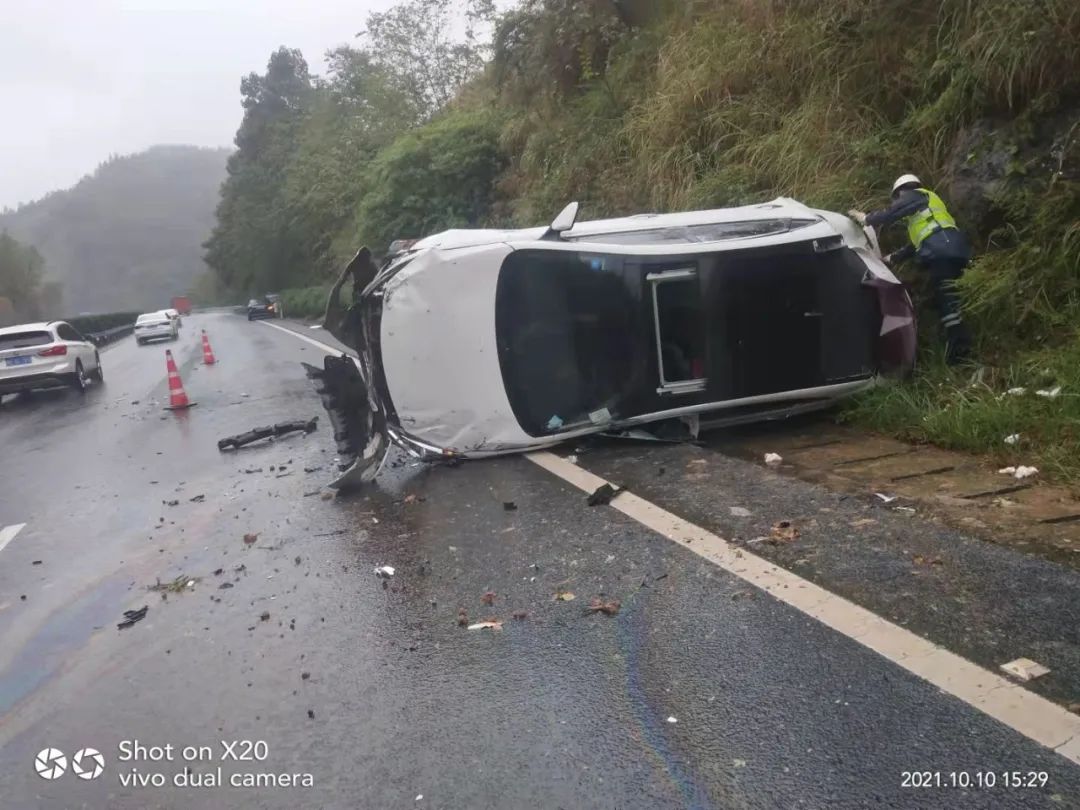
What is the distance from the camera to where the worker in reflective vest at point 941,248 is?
742 cm

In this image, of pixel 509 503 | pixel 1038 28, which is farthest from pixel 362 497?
pixel 1038 28

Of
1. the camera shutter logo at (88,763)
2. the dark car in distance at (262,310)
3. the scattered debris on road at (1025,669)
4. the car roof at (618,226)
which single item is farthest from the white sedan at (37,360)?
the dark car in distance at (262,310)

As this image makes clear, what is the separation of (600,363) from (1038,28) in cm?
480

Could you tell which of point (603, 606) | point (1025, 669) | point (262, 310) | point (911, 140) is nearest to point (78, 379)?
point (911, 140)

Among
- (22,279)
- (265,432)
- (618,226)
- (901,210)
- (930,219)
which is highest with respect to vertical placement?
(22,279)

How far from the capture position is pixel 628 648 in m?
3.81

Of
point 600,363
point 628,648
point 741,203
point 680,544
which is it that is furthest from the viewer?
point 741,203

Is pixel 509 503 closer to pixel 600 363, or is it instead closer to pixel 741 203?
pixel 600 363

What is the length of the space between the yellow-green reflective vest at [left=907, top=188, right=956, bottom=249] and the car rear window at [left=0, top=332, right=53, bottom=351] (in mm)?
14572

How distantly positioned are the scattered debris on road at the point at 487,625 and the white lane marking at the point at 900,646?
118 cm

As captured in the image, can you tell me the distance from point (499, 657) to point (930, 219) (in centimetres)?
564

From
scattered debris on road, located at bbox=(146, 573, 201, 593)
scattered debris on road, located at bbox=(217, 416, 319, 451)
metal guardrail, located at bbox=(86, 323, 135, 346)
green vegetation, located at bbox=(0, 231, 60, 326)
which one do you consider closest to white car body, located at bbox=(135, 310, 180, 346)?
metal guardrail, located at bbox=(86, 323, 135, 346)

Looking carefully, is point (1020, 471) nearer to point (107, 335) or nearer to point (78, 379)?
point (78, 379)

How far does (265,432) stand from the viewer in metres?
9.66
